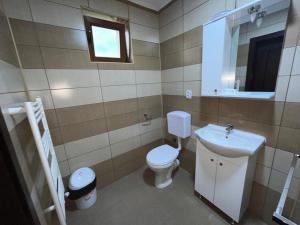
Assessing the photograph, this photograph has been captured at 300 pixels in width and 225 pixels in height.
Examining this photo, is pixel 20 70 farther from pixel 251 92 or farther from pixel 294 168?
pixel 294 168

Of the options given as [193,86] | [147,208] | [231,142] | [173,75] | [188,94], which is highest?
[173,75]

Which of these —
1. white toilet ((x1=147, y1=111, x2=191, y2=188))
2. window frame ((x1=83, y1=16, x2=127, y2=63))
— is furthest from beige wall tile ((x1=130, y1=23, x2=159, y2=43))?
white toilet ((x1=147, y1=111, x2=191, y2=188))

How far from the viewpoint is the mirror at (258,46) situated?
1.03m

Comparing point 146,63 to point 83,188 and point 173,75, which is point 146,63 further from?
point 83,188

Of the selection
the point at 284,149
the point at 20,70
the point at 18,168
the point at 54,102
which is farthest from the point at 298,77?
the point at 20,70

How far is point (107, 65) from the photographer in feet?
5.33

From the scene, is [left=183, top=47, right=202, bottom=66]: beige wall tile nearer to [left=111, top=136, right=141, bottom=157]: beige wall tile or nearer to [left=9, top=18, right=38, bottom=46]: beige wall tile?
[left=111, top=136, right=141, bottom=157]: beige wall tile

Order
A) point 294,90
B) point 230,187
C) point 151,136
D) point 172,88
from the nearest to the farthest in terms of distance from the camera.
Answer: point 294,90 < point 230,187 < point 172,88 < point 151,136

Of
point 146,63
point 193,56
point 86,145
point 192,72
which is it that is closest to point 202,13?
point 193,56

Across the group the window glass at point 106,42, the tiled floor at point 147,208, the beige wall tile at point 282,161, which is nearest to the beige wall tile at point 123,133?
the tiled floor at point 147,208

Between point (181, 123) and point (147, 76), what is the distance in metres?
0.86

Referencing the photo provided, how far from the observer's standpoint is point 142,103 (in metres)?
2.01

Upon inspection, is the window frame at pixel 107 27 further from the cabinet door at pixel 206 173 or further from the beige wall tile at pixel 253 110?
the cabinet door at pixel 206 173

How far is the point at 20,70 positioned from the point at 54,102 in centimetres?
37
